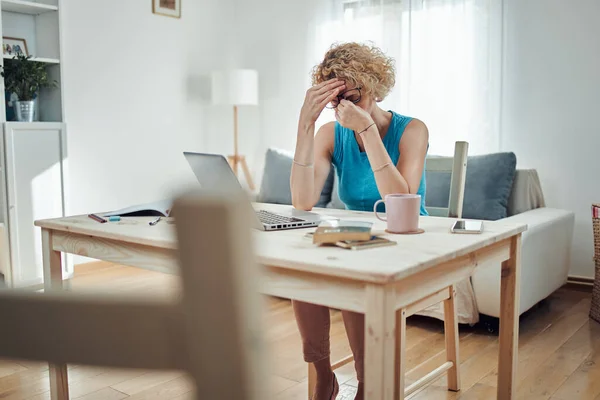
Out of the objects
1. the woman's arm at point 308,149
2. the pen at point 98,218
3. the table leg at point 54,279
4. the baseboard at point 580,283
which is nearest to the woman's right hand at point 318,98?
the woman's arm at point 308,149

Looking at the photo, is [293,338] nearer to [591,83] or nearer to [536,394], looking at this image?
[536,394]

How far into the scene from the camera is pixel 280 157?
13.1 ft

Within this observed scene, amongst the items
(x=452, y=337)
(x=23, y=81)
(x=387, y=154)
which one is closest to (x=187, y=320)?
(x=387, y=154)

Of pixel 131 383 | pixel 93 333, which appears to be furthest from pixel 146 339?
pixel 131 383

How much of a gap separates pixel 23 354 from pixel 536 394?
204cm

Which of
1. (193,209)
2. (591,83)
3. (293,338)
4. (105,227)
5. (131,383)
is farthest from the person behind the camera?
(591,83)

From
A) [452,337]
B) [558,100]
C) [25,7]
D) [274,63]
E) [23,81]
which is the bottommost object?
[452,337]

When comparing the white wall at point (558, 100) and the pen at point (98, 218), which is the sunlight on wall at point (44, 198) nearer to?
the pen at point (98, 218)

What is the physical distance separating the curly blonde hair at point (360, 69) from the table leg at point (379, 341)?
3.50 ft

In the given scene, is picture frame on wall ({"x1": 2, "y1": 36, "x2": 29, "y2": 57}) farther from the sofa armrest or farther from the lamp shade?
the sofa armrest

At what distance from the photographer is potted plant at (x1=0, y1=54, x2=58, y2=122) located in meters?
3.41

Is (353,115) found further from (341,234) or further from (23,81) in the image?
(23,81)

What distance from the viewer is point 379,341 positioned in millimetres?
1055

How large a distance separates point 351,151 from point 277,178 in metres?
1.87
